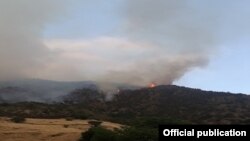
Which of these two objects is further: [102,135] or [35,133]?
[35,133]

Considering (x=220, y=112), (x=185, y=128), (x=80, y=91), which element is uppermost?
(x=80, y=91)

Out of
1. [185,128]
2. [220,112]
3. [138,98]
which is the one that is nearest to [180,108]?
[220,112]

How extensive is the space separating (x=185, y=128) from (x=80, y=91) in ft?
515

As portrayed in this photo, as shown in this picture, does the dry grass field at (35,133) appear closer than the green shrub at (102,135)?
No

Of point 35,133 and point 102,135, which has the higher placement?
point 35,133

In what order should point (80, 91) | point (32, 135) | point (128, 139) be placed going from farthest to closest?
1. point (80, 91)
2. point (32, 135)
3. point (128, 139)

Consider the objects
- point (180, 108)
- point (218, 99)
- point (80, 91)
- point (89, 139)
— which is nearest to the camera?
point (89, 139)

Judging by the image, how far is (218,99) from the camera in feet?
458

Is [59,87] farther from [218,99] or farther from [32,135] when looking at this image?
[32,135]

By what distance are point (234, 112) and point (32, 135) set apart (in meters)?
73.2

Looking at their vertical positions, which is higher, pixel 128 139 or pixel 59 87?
pixel 59 87

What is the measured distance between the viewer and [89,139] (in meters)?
49.0

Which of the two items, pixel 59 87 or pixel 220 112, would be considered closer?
pixel 220 112

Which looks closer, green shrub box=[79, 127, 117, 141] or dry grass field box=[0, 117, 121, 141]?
green shrub box=[79, 127, 117, 141]
